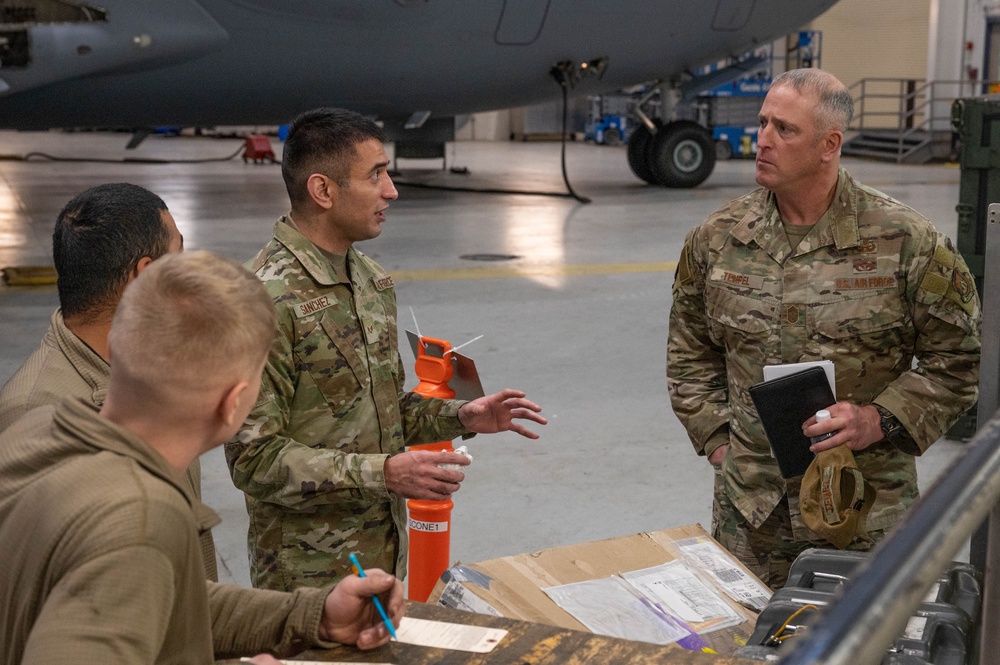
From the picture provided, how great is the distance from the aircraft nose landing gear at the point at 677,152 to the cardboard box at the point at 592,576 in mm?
11395

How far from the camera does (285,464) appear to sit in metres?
2.34

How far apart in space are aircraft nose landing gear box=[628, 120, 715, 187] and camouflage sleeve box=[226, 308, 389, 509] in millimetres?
11648

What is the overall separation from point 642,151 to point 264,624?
12844 mm

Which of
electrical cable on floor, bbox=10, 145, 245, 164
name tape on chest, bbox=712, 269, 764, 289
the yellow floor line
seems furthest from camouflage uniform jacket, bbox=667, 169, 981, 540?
electrical cable on floor, bbox=10, 145, 245, 164

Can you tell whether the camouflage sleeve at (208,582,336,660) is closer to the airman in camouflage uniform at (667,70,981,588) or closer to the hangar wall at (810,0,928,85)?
the airman in camouflage uniform at (667,70,981,588)

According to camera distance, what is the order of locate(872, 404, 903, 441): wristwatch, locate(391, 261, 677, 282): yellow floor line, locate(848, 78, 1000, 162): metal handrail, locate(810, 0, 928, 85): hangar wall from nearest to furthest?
locate(872, 404, 903, 441): wristwatch, locate(391, 261, 677, 282): yellow floor line, locate(848, 78, 1000, 162): metal handrail, locate(810, 0, 928, 85): hangar wall

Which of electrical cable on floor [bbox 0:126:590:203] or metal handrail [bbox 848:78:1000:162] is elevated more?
metal handrail [bbox 848:78:1000:162]

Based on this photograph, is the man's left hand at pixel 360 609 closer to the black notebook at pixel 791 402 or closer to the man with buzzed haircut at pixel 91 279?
the man with buzzed haircut at pixel 91 279

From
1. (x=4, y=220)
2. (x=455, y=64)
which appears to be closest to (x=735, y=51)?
(x=455, y=64)

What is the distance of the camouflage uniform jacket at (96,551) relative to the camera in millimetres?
1215

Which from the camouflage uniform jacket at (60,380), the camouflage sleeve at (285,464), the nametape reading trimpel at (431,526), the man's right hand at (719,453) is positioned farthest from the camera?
the nametape reading trimpel at (431,526)

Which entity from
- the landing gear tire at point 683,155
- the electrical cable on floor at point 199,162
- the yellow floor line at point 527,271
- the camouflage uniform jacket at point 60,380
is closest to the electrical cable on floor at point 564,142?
the electrical cable on floor at point 199,162

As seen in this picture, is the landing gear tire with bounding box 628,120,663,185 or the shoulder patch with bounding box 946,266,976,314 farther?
the landing gear tire with bounding box 628,120,663,185

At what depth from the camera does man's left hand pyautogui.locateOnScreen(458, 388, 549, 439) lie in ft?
8.21
